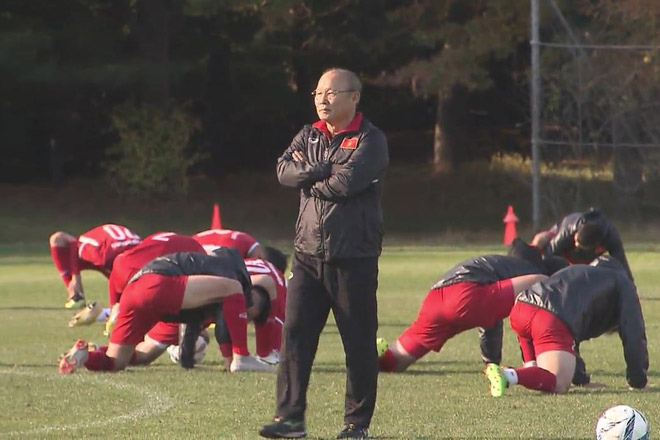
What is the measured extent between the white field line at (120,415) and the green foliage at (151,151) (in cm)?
2414

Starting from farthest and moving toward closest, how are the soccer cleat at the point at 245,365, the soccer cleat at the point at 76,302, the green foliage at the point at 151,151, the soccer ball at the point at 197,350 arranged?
the green foliage at the point at 151,151 < the soccer cleat at the point at 76,302 < the soccer ball at the point at 197,350 < the soccer cleat at the point at 245,365

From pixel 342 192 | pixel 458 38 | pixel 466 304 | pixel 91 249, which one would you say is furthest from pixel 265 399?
pixel 458 38

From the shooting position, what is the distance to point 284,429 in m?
7.23

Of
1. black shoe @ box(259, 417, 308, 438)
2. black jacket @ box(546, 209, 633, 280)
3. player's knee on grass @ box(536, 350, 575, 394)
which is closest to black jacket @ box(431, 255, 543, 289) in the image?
player's knee on grass @ box(536, 350, 575, 394)

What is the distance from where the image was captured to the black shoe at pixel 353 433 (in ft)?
23.6

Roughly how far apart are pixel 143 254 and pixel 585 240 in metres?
3.65

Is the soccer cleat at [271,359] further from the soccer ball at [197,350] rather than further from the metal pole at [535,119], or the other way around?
the metal pole at [535,119]

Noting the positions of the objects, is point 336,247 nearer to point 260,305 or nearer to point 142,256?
point 260,305

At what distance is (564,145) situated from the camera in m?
26.4

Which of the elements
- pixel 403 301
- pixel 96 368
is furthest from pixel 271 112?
pixel 96 368

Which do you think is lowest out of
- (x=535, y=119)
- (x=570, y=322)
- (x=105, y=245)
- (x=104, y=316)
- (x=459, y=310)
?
(x=104, y=316)

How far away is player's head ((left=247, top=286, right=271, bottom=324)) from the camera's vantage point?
1073cm

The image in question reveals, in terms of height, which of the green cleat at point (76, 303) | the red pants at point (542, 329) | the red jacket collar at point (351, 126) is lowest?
the green cleat at point (76, 303)

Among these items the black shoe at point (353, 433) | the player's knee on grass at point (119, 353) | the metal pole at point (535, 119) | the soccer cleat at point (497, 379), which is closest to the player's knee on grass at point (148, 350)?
the player's knee on grass at point (119, 353)
